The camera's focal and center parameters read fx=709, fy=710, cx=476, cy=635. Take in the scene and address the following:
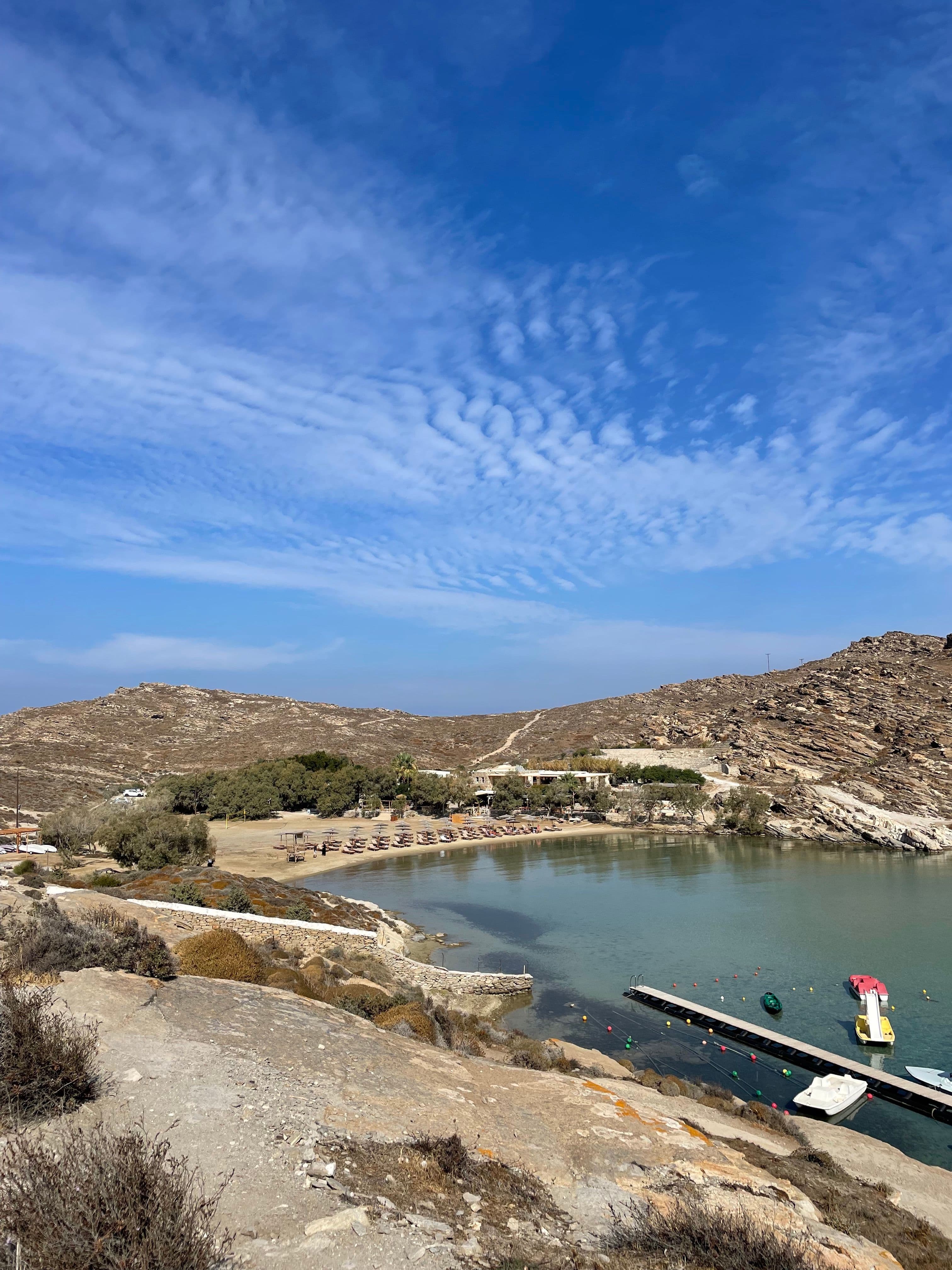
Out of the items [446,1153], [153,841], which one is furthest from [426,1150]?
[153,841]

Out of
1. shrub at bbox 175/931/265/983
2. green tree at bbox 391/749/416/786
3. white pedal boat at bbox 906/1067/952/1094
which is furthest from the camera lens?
green tree at bbox 391/749/416/786

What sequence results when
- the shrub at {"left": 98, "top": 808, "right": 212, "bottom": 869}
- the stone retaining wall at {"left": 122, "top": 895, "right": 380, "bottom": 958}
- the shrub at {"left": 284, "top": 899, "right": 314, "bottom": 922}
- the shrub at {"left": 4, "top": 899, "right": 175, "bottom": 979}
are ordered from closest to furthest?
the shrub at {"left": 4, "top": 899, "right": 175, "bottom": 979}
the stone retaining wall at {"left": 122, "top": 895, "right": 380, "bottom": 958}
the shrub at {"left": 284, "top": 899, "right": 314, "bottom": 922}
the shrub at {"left": 98, "top": 808, "right": 212, "bottom": 869}

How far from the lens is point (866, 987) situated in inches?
990

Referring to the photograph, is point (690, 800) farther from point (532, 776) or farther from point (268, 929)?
point (268, 929)

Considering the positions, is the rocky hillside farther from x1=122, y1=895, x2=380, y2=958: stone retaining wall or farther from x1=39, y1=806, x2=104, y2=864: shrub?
x1=122, y1=895, x2=380, y2=958: stone retaining wall

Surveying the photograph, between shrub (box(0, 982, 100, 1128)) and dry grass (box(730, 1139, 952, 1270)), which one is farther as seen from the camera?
dry grass (box(730, 1139, 952, 1270))

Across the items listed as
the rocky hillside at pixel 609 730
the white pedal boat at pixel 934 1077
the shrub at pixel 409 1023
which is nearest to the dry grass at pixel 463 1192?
the shrub at pixel 409 1023

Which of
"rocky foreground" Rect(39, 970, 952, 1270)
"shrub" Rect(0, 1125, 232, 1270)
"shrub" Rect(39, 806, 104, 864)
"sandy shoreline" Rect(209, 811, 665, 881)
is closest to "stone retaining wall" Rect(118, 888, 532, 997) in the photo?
"rocky foreground" Rect(39, 970, 952, 1270)

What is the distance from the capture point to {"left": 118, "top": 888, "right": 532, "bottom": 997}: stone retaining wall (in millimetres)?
19953

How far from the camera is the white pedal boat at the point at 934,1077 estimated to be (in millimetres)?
18922

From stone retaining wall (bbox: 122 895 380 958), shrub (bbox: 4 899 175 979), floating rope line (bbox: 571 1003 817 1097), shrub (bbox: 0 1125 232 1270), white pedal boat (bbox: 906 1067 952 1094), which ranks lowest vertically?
floating rope line (bbox: 571 1003 817 1097)

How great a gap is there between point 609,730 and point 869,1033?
92.8 meters

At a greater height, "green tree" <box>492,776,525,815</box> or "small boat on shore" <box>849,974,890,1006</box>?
"green tree" <box>492,776,525,815</box>

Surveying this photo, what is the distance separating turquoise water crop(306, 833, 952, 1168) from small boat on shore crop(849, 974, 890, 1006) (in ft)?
1.37
